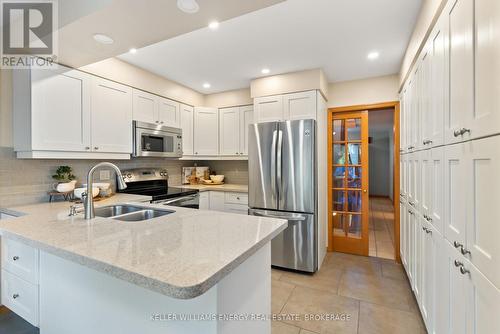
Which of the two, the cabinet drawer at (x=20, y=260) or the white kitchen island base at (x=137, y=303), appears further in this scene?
the cabinet drawer at (x=20, y=260)

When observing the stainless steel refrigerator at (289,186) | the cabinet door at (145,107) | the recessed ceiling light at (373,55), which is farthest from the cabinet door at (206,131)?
the recessed ceiling light at (373,55)

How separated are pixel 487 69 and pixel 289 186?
82.7 inches

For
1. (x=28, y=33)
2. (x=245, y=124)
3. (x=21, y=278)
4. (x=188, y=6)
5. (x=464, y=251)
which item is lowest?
(x=21, y=278)

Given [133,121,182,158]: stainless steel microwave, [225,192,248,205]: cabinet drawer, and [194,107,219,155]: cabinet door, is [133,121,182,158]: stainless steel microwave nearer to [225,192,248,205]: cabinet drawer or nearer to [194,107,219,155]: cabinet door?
[194,107,219,155]: cabinet door

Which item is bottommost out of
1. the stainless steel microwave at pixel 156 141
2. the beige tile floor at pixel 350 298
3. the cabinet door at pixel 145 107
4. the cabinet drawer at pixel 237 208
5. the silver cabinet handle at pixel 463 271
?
the beige tile floor at pixel 350 298

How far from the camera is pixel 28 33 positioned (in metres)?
1.79

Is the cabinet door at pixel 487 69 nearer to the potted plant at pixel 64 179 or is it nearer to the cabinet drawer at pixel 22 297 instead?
the cabinet drawer at pixel 22 297

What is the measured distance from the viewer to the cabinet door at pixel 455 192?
1062mm

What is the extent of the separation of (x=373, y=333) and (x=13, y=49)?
386cm

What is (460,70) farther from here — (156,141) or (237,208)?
(156,141)

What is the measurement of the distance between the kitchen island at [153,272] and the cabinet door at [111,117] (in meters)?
1.24

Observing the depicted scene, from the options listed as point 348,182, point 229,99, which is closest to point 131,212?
point 229,99

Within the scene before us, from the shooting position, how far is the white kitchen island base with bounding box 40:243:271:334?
922 mm

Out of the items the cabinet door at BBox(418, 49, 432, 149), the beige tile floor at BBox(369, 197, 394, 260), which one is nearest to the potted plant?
the cabinet door at BBox(418, 49, 432, 149)
